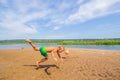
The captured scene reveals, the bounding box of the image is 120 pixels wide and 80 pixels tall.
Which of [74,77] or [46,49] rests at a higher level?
[46,49]

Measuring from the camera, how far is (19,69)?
1020 centimetres

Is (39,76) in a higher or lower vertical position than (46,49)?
lower

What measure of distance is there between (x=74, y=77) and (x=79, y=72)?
72 cm

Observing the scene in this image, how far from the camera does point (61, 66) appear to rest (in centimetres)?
1039

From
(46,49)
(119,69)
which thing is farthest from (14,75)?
(119,69)

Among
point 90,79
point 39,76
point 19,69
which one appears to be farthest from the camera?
point 19,69

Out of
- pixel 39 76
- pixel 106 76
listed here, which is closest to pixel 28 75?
pixel 39 76

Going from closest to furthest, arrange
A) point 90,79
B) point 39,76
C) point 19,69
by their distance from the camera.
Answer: point 90,79 → point 39,76 → point 19,69

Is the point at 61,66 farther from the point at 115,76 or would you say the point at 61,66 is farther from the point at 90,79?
the point at 115,76

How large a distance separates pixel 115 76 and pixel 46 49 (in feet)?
12.6

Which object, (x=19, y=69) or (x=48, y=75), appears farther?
(x=19, y=69)

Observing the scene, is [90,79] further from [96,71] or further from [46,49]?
[46,49]

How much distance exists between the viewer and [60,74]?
8.96 metres

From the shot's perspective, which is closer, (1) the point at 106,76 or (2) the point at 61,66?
(1) the point at 106,76
